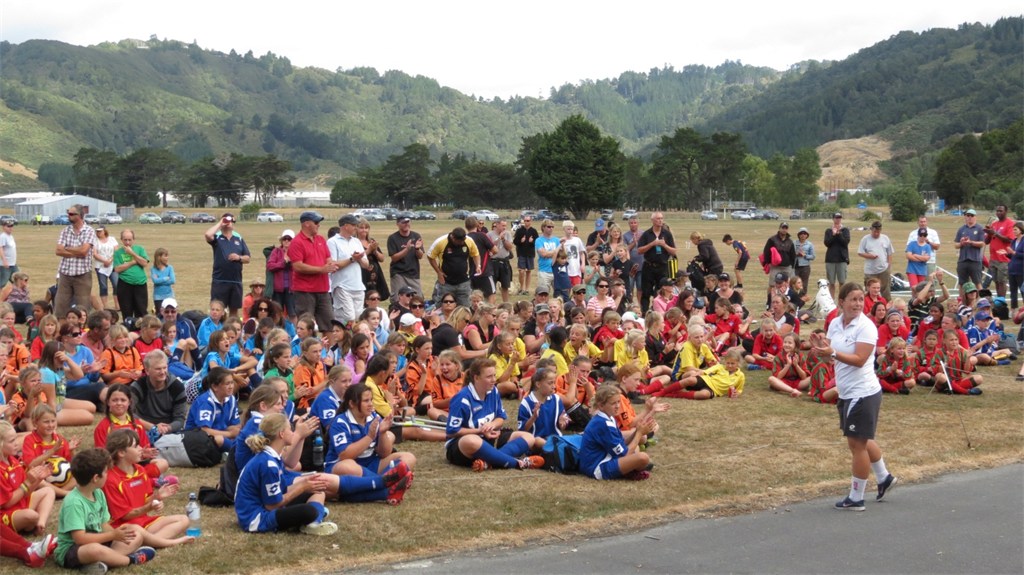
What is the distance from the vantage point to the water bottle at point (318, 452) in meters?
7.93

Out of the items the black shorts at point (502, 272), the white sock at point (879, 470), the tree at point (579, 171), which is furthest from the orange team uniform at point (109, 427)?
the tree at point (579, 171)

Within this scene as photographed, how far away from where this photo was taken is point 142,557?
6180mm

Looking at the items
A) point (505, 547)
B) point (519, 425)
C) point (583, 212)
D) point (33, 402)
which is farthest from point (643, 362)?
point (583, 212)

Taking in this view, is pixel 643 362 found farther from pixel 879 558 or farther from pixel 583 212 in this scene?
pixel 583 212

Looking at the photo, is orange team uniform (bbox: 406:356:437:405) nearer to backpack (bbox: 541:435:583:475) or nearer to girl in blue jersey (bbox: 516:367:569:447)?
girl in blue jersey (bbox: 516:367:569:447)

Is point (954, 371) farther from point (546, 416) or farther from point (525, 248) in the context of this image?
point (525, 248)

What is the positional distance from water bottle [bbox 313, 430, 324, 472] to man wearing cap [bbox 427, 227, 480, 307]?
24.2 ft

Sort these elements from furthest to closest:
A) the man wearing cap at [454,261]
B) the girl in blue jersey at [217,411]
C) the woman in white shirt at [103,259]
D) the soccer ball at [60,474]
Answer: the woman in white shirt at [103,259] < the man wearing cap at [454,261] < the girl in blue jersey at [217,411] < the soccer ball at [60,474]

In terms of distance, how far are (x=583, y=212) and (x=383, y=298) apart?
90.5 metres

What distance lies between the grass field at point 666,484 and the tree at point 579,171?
9236cm

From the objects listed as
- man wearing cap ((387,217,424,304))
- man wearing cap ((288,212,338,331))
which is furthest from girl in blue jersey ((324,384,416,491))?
man wearing cap ((387,217,424,304))

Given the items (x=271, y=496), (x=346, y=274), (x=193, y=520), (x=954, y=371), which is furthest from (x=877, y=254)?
(x=193, y=520)

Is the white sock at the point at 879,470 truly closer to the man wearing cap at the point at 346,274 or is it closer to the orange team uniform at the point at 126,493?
the orange team uniform at the point at 126,493

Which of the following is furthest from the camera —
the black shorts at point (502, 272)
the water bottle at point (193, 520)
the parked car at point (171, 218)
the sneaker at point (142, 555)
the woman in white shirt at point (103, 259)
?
the parked car at point (171, 218)
